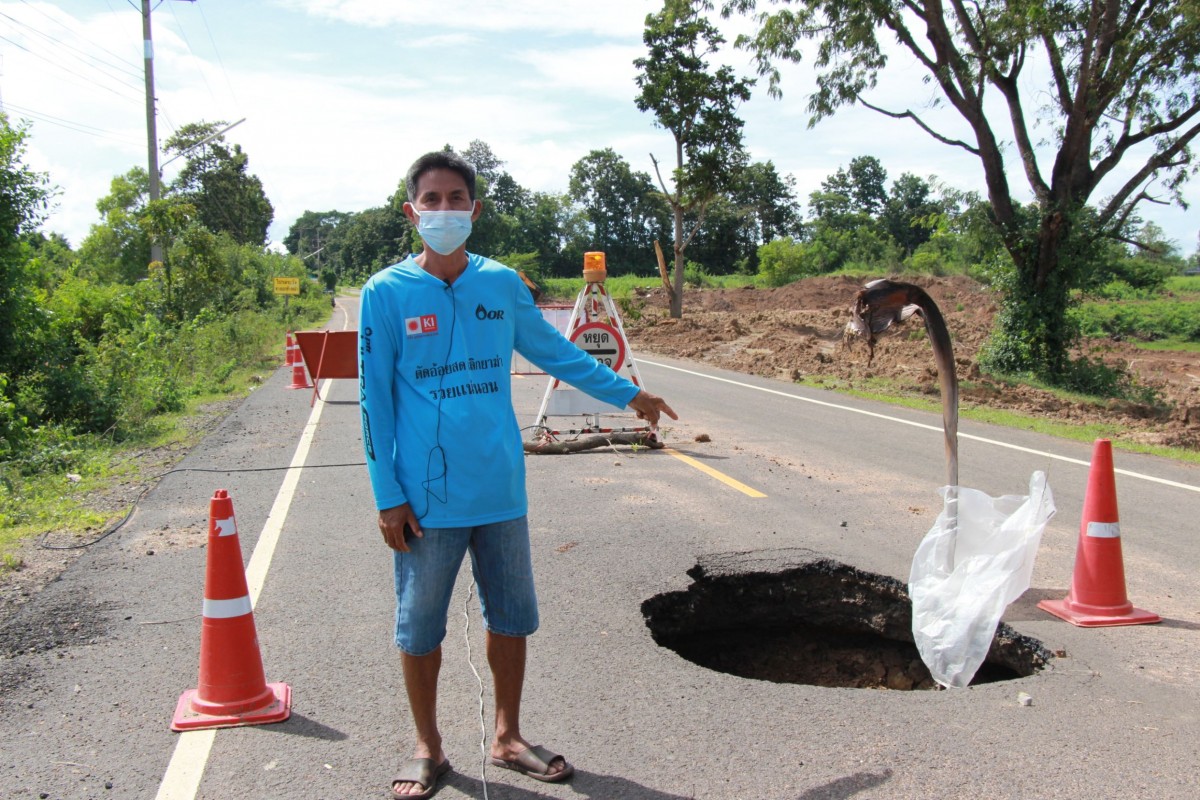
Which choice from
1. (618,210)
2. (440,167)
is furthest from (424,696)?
(618,210)

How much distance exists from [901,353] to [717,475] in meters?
13.7

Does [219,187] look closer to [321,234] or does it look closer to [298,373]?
[298,373]

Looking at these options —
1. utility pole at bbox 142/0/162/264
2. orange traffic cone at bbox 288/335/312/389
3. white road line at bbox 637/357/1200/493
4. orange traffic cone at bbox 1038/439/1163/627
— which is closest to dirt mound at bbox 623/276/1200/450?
white road line at bbox 637/357/1200/493

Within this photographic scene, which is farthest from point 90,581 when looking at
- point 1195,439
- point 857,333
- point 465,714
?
point 1195,439

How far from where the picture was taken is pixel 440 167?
3121 mm

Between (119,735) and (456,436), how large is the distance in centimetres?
186

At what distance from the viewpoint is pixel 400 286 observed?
3.05m

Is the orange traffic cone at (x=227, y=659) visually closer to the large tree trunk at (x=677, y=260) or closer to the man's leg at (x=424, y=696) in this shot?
the man's leg at (x=424, y=696)

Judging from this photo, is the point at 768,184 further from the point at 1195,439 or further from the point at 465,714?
the point at 465,714

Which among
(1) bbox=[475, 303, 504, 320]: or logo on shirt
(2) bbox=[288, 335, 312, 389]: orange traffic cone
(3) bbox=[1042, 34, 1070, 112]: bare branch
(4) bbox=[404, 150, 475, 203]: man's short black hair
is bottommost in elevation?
(2) bbox=[288, 335, 312, 389]: orange traffic cone

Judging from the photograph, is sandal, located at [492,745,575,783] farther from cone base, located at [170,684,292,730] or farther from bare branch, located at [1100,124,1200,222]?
bare branch, located at [1100,124,1200,222]

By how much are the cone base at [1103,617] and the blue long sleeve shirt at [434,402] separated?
324cm

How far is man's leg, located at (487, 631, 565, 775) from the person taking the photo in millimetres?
3244

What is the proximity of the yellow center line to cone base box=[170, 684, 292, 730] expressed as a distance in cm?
460
